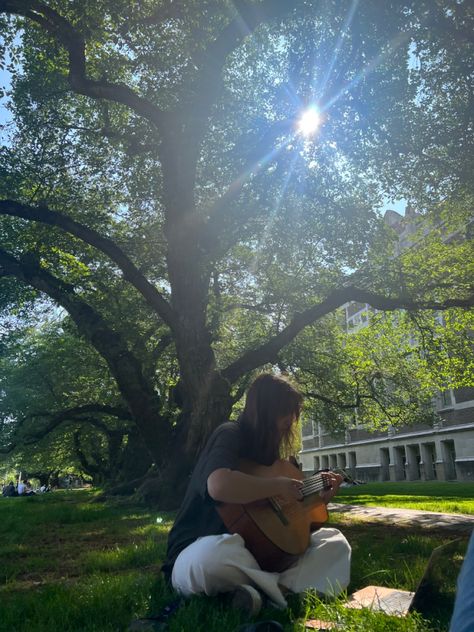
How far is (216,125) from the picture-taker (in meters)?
13.2

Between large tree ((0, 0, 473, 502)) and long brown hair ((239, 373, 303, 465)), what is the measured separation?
727cm

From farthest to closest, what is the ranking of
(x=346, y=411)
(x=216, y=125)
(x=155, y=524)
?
(x=346, y=411), (x=216, y=125), (x=155, y=524)

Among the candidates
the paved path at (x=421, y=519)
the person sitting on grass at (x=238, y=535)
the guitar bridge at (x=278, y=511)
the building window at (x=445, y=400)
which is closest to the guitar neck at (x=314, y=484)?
the person sitting on grass at (x=238, y=535)

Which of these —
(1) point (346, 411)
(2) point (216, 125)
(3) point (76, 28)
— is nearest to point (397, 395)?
(1) point (346, 411)

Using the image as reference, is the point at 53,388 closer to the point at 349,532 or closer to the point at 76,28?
the point at 76,28

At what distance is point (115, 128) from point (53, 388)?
1573 centimetres

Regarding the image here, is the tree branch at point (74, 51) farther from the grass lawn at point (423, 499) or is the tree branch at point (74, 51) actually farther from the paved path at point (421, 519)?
the grass lawn at point (423, 499)

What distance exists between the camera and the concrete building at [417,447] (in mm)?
39406

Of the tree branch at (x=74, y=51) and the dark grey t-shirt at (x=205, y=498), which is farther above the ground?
the tree branch at (x=74, y=51)

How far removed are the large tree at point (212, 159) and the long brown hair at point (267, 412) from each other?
7.27m

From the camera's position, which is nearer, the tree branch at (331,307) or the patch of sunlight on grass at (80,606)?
the patch of sunlight on grass at (80,606)

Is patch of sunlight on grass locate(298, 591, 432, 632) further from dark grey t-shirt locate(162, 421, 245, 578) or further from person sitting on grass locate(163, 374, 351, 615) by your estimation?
dark grey t-shirt locate(162, 421, 245, 578)

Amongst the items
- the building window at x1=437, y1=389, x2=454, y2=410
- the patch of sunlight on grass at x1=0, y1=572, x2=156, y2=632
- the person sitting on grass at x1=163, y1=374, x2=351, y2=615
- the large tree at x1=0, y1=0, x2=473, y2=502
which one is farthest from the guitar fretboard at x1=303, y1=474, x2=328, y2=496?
the building window at x1=437, y1=389, x2=454, y2=410

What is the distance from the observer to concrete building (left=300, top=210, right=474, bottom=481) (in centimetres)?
3941
